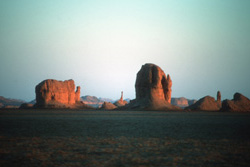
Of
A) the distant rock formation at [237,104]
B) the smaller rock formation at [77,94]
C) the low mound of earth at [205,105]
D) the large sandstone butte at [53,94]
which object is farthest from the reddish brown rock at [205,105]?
the smaller rock formation at [77,94]

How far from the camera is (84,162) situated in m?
6.97

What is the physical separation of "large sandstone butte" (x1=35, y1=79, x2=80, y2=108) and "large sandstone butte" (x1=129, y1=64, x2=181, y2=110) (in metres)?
29.0

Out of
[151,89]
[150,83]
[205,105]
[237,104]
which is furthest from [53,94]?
[237,104]

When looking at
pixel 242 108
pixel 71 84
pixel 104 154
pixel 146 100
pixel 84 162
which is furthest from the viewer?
pixel 71 84

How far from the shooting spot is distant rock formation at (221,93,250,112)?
71812 mm

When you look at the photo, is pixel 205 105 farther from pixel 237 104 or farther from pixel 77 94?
pixel 77 94

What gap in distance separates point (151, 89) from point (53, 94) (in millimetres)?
37002

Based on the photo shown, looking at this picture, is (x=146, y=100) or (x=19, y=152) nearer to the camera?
(x=19, y=152)

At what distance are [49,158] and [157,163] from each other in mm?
3444

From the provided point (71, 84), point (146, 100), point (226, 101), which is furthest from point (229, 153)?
point (71, 84)

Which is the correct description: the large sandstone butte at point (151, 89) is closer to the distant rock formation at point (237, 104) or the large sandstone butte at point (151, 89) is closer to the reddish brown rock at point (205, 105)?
the reddish brown rock at point (205, 105)

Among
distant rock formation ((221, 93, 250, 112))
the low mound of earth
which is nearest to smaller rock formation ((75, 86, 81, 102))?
the low mound of earth

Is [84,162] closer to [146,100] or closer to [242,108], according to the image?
[146,100]

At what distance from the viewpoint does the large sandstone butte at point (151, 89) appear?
224ft
